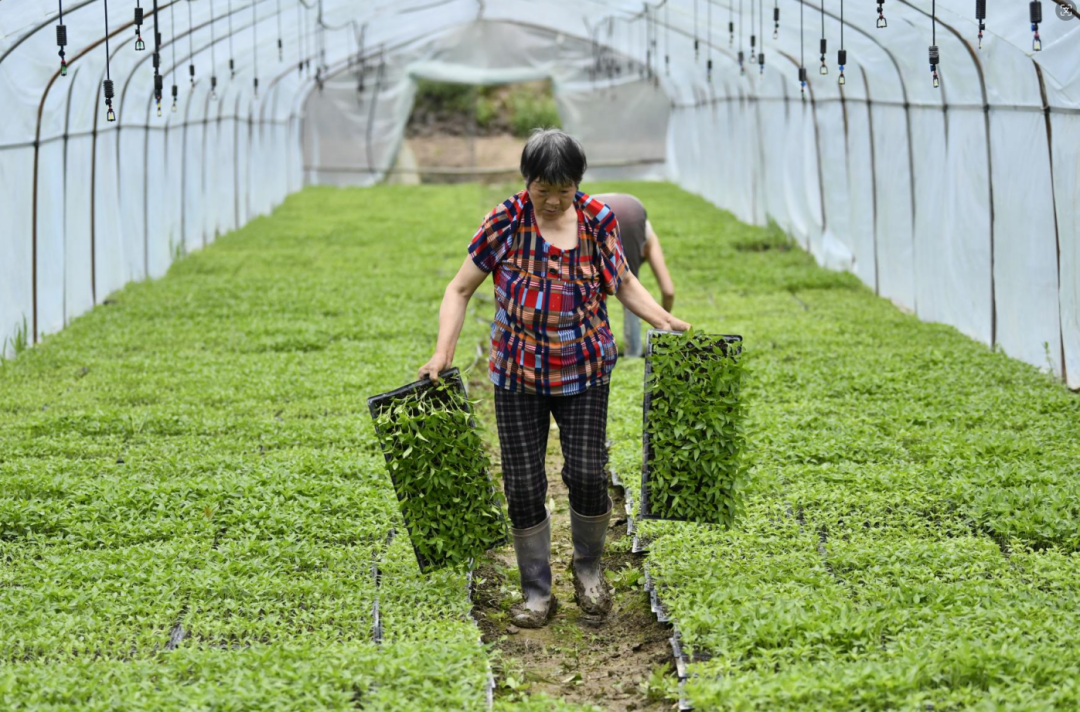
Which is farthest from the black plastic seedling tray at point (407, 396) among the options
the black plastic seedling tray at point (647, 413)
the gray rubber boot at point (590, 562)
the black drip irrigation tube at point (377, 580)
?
the black plastic seedling tray at point (647, 413)

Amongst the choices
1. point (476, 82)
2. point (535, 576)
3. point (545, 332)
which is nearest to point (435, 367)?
point (545, 332)

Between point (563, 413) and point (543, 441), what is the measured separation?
0.65 ft

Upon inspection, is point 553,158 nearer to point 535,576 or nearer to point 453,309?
point 453,309

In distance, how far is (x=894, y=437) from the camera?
770 cm

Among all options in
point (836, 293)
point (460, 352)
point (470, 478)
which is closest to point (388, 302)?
point (460, 352)

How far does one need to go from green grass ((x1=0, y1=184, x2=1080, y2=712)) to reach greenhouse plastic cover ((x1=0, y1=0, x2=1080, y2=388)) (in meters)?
1.05

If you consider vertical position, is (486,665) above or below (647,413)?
below

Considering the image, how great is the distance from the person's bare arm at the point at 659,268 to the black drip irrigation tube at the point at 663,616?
1.57m

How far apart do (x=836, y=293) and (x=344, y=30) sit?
558 inches

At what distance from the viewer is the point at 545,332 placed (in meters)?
4.96

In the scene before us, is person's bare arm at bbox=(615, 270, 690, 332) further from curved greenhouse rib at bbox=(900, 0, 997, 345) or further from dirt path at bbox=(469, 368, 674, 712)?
curved greenhouse rib at bbox=(900, 0, 997, 345)

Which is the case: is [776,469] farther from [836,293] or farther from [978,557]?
[836,293]

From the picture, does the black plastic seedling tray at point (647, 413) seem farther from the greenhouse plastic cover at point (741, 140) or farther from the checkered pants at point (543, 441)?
the greenhouse plastic cover at point (741, 140)

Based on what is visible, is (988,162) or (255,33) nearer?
(988,162)
